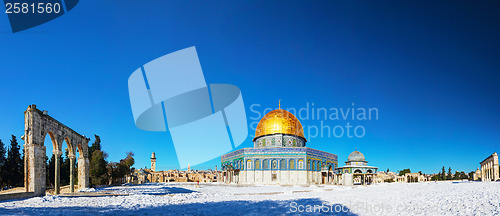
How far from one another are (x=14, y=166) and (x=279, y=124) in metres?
28.1

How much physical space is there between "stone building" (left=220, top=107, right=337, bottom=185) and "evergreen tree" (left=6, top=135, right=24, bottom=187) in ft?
71.5

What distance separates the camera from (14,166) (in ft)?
89.1

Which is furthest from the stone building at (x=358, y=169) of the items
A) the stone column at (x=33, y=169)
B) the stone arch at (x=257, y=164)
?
the stone column at (x=33, y=169)

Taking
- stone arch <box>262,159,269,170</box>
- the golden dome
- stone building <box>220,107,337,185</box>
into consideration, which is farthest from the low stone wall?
the golden dome

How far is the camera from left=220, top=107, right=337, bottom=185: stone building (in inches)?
1458

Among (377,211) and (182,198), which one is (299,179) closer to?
(182,198)

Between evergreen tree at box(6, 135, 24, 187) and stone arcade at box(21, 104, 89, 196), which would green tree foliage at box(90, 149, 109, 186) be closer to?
evergreen tree at box(6, 135, 24, 187)

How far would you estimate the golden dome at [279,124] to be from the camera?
40844 mm

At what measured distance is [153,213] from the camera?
34.5 feet

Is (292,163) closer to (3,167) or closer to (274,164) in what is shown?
(274,164)

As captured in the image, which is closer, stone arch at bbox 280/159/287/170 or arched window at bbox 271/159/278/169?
stone arch at bbox 280/159/287/170

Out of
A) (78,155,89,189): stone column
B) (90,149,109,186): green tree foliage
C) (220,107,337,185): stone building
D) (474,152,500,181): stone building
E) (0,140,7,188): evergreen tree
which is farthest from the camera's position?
(220,107,337,185): stone building

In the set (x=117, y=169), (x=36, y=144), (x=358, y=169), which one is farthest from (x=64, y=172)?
(x=358, y=169)

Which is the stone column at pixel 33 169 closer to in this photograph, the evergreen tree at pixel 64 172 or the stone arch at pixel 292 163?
the evergreen tree at pixel 64 172
